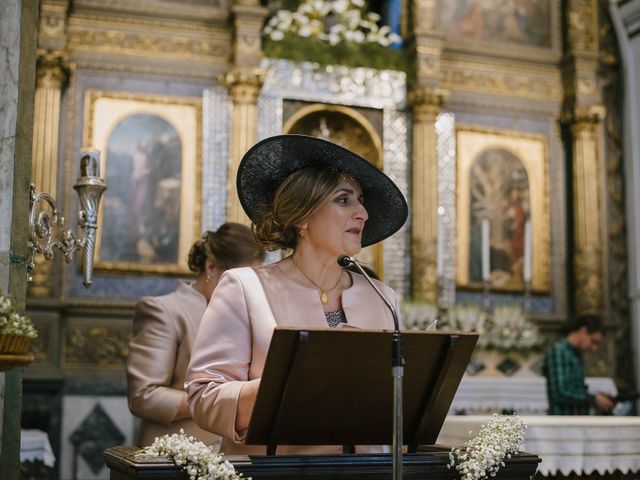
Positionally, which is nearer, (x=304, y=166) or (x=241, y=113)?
(x=304, y=166)

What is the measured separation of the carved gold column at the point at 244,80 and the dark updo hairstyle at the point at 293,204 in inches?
213

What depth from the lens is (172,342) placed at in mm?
4254

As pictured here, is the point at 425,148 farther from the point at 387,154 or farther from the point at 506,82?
the point at 506,82

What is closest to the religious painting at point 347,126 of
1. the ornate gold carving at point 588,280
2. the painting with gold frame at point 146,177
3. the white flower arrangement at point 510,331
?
the painting with gold frame at point 146,177

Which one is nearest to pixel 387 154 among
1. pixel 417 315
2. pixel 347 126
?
pixel 347 126

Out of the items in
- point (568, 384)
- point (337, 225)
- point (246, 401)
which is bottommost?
point (568, 384)

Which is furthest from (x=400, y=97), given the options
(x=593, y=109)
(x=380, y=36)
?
(x=593, y=109)

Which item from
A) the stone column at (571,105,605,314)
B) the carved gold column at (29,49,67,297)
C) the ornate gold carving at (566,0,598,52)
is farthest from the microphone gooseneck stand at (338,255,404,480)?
the ornate gold carving at (566,0,598,52)

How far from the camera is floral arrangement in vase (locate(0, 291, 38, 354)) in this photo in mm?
2391

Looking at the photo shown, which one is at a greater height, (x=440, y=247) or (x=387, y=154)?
(x=387, y=154)

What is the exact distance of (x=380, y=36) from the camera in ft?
31.3

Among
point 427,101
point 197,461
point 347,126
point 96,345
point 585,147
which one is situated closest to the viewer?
point 197,461

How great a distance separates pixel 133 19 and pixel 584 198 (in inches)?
194

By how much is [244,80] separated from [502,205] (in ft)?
9.80
